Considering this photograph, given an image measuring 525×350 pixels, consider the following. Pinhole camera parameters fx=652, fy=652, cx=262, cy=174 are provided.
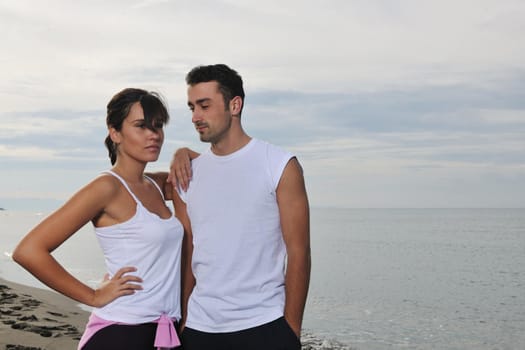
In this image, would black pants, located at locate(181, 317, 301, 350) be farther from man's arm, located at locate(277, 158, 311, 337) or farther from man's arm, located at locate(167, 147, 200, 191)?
man's arm, located at locate(167, 147, 200, 191)

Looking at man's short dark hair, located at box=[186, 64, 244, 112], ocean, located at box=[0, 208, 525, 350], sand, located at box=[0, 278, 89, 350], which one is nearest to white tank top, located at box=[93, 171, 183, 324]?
man's short dark hair, located at box=[186, 64, 244, 112]

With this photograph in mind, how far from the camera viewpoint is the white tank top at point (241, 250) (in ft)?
11.0

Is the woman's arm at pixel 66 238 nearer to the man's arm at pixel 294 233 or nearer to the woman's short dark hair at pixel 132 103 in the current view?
the woman's short dark hair at pixel 132 103

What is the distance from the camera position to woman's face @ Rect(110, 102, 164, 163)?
3322 mm

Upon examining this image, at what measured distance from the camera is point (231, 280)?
337 cm

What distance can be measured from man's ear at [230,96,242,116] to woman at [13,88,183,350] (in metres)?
0.40

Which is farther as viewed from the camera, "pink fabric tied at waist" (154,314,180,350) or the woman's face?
the woman's face

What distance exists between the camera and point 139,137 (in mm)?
3326

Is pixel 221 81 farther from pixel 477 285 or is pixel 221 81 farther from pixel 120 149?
pixel 477 285

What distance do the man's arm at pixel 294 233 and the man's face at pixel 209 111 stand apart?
432 mm

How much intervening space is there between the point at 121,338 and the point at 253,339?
665 mm

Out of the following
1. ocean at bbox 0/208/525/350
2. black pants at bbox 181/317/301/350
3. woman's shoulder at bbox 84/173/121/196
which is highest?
woman's shoulder at bbox 84/173/121/196

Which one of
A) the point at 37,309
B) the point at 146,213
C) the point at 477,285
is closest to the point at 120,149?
the point at 146,213

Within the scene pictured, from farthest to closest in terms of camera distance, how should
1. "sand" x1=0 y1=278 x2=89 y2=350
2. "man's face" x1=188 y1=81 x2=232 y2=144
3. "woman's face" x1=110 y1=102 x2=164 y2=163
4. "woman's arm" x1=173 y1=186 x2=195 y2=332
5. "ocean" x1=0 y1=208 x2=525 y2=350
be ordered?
"ocean" x1=0 y1=208 x2=525 y2=350, "sand" x1=0 y1=278 x2=89 y2=350, "woman's arm" x1=173 y1=186 x2=195 y2=332, "man's face" x1=188 y1=81 x2=232 y2=144, "woman's face" x1=110 y1=102 x2=164 y2=163
